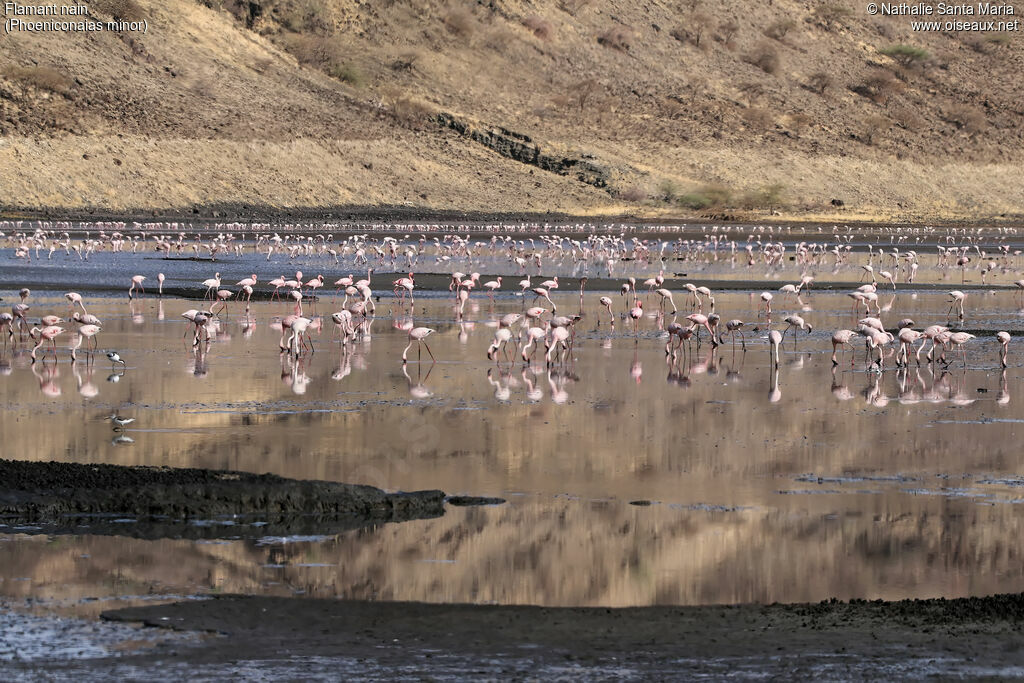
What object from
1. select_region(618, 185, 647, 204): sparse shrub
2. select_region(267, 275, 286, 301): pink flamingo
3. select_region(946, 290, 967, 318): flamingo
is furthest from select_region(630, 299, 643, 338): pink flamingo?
select_region(618, 185, 647, 204): sparse shrub

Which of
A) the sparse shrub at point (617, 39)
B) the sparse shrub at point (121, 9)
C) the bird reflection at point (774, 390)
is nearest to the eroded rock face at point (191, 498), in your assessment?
the bird reflection at point (774, 390)

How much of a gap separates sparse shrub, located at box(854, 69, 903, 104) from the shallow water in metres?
92.4

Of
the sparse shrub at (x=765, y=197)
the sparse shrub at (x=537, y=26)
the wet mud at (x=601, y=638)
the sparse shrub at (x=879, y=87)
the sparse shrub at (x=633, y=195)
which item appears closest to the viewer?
the wet mud at (x=601, y=638)

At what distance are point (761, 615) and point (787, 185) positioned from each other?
88843mm

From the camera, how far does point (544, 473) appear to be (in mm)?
11742

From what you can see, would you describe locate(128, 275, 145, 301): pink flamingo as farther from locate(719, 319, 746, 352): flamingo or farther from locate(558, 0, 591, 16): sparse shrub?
locate(558, 0, 591, 16): sparse shrub

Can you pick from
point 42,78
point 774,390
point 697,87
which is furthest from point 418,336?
point 697,87

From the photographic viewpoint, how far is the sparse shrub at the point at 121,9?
89438 mm

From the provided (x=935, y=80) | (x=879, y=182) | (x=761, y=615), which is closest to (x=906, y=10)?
(x=935, y=80)

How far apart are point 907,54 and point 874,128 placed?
16.8 metres

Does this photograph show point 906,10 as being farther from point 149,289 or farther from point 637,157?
point 149,289

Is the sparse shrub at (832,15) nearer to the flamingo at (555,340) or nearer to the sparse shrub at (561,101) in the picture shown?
the sparse shrub at (561,101)

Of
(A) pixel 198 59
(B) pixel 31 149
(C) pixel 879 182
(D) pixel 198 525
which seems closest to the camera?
(D) pixel 198 525

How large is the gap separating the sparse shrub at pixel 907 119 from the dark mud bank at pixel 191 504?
4018 inches
